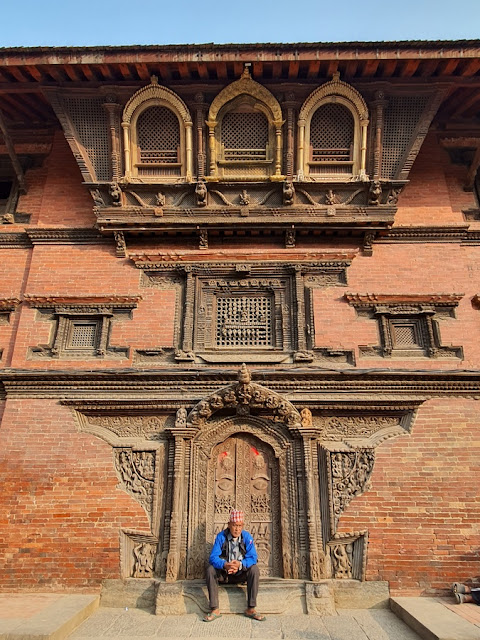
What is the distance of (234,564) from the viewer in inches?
214

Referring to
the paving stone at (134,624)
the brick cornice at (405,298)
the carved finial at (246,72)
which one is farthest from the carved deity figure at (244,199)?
the paving stone at (134,624)

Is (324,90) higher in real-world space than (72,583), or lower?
higher

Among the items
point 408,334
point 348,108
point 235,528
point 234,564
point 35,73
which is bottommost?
point 234,564

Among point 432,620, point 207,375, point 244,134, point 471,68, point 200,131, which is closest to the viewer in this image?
point 432,620

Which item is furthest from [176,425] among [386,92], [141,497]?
[386,92]

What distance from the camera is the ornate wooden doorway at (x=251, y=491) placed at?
242 inches

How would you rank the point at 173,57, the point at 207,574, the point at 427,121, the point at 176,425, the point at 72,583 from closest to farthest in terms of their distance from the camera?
the point at 207,574 < the point at 72,583 < the point at 176,425 < the point at 173,57 < the point at 427,121

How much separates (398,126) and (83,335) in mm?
6200

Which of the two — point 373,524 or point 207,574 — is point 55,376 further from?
point 373,524

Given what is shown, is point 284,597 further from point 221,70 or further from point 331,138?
point 221,70

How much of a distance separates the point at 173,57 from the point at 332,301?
4512 millimetres

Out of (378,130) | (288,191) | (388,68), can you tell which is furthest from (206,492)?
(388,68)

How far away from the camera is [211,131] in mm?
7590

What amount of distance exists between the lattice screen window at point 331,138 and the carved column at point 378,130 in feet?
1.27
